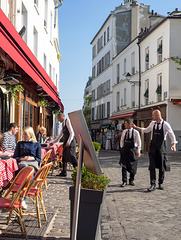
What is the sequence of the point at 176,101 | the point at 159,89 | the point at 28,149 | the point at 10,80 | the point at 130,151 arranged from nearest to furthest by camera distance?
the point at 28,149
the point at 130,151
the point at 10,80
the point at 176,101
the point at 159,89

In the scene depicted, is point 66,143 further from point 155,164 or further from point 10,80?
point 155,164

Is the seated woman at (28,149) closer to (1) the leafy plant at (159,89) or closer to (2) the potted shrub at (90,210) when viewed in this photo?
(2) the potted shrub at (90,210)

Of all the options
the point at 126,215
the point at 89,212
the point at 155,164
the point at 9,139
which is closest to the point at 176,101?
the point at 155,164

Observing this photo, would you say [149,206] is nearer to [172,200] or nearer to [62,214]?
[172,200]

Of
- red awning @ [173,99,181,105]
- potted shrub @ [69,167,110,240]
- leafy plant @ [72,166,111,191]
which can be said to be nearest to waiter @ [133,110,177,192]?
leafy plant @ [72,166,111,191]

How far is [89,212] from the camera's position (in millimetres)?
4113

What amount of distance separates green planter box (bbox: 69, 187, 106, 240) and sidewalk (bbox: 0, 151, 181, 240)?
0.72m

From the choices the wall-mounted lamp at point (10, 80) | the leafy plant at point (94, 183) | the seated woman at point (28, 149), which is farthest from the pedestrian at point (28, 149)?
the wall-mounted lamp at point (10, 80)

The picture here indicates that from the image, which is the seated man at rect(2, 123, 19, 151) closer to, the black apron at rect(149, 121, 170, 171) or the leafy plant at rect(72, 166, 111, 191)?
the black apron at rect(149, 121, 170, 171)

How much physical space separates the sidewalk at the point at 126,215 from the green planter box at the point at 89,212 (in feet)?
2.36

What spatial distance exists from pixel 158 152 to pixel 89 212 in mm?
5218

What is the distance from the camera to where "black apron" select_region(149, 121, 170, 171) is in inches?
355

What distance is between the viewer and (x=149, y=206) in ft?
23.3

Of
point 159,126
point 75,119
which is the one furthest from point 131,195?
point 75,119
